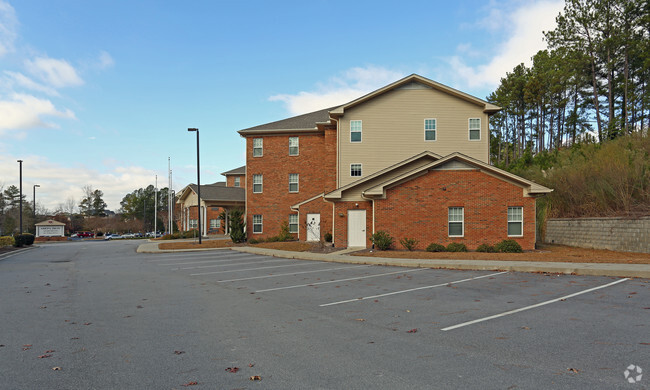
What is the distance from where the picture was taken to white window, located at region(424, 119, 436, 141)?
27.7 meters

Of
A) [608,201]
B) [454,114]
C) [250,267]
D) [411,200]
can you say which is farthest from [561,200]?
[250,267]

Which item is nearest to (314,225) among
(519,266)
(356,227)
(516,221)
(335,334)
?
(356,227)

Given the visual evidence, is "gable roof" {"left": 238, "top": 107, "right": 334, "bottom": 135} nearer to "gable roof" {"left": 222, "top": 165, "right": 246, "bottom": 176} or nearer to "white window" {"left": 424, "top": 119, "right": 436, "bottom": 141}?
"white window" {"left": 424, "top": 119, "right": 436, "bottom": 141}

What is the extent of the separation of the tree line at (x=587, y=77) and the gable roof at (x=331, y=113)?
12.6 metres

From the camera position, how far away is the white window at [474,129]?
90.6 feet

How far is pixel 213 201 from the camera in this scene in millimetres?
43062

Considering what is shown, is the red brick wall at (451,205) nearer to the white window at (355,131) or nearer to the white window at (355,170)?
the white window at (355,170)

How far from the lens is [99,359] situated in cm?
577

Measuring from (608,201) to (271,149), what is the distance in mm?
22042

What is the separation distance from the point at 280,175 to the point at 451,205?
14.8 metres

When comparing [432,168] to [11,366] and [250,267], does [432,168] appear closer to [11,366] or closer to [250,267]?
[250,267]

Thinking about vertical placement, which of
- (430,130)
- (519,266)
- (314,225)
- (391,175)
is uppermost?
(430,130)

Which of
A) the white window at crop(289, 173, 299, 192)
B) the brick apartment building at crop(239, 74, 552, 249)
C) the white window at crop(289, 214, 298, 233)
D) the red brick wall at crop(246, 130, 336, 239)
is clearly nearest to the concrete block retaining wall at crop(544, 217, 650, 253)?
the brick apartment building at crop(239, 74, 552, 249)

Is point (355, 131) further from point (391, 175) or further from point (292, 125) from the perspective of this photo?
point (292, 125)
